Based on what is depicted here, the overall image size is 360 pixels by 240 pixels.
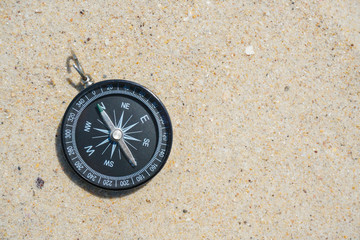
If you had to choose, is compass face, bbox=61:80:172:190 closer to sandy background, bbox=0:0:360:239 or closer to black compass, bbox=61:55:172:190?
black compass, bbox=61:55:172:190

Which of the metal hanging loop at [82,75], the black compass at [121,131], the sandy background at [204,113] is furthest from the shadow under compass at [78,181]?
the metal hanging loop at [82,75]

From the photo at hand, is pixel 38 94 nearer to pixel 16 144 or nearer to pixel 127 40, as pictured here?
pixel 16 144

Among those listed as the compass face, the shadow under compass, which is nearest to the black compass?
the compass face

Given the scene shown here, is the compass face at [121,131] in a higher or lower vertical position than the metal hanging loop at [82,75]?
lower

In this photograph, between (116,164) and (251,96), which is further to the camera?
(251,96)

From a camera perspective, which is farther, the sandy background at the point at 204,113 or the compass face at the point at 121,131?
the sandy background at the point at 204,113

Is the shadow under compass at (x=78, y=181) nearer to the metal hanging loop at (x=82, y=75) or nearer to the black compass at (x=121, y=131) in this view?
the black compass at (x=121, y=131)

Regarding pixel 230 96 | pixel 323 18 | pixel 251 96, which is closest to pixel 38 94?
pixel 230 96
